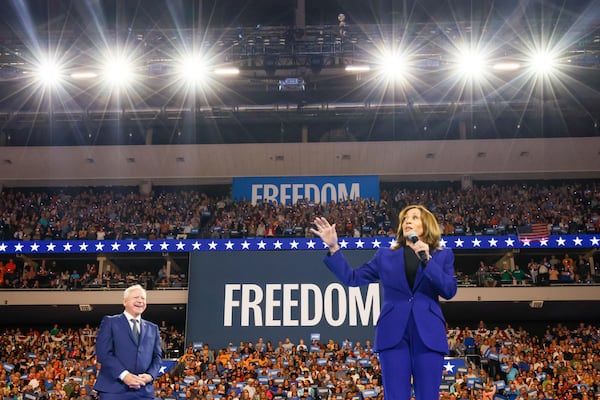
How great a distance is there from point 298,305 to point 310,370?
458cm

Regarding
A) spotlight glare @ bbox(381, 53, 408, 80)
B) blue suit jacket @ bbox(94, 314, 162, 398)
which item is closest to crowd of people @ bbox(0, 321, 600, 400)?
spotlight glare @ bbox(381, 53, 408, 80)

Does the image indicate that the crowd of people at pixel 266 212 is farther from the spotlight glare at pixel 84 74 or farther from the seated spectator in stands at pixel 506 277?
the spotlight glare at pixel 84 74

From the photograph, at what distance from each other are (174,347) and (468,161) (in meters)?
14.5

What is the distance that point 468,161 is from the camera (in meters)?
27.6

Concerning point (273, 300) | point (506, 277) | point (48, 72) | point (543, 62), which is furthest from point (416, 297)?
point (48, 72)

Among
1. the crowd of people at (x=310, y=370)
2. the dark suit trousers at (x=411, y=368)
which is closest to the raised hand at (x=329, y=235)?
the dark suit trousers at (x=411, y=368)

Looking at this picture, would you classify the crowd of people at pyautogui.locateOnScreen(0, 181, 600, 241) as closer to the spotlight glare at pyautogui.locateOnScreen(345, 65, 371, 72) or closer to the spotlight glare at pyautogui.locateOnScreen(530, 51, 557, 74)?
the spotlight glare at pyautogui.locateOnScreen(530, 51, 557, 74)

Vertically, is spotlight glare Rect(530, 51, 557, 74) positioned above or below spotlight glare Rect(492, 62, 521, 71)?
above

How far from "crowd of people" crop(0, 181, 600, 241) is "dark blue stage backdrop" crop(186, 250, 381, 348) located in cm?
119

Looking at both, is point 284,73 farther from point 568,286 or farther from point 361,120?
point 568,286

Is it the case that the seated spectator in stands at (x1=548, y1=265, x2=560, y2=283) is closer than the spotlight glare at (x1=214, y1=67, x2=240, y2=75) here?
No

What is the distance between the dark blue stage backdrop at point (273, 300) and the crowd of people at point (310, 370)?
1.37 feet

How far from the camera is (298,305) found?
2130 cm

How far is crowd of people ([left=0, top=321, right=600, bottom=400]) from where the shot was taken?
49.9 feet
